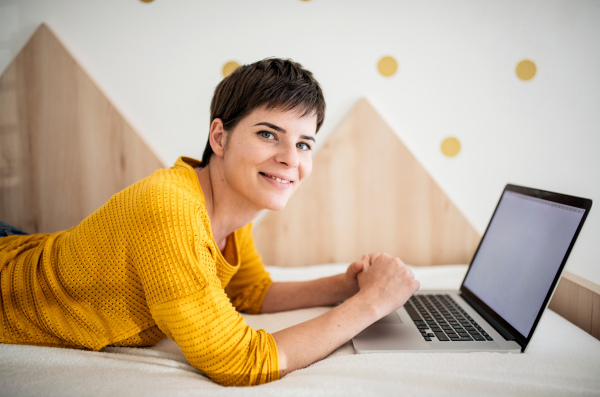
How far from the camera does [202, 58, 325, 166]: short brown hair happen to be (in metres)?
0.75

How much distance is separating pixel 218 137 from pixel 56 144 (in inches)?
30.8

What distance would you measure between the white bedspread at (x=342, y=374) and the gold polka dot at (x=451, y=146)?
749mm

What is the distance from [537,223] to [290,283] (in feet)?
1.84

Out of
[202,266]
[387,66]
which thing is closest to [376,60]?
[387,66]

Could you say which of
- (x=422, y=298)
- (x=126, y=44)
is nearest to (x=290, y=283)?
(x=422, y=298)

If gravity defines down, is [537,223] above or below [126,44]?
below

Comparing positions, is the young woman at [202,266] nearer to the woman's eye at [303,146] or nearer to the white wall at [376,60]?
the woman's eye at [303,146]

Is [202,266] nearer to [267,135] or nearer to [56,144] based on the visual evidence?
[267,135]

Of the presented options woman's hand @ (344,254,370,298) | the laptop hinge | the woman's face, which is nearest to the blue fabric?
the woman's face

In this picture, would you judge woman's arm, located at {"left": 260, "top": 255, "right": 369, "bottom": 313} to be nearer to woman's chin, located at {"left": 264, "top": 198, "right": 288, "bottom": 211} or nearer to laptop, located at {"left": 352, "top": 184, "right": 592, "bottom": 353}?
laptop, located at {"left": 352, "top": 184, "right": 592, "bottom": 353}

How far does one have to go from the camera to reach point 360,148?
1.29m

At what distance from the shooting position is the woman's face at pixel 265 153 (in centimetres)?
75

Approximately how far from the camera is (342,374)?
1.89ft

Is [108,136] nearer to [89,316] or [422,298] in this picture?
[89,316]
